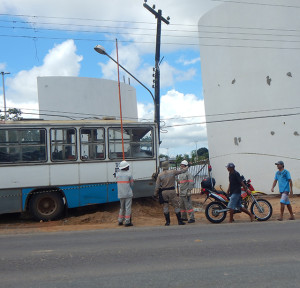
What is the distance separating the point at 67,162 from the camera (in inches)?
447

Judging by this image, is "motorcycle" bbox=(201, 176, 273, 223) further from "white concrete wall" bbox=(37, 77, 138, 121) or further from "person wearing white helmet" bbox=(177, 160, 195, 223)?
"white concrete wall" bbox=(37, 77, 138, 121)

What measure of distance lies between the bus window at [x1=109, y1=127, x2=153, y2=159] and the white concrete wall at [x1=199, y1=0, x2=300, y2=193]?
8.42 meters

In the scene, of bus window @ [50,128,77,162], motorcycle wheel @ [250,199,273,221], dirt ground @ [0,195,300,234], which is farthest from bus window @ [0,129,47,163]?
motorcycle wheel @ [250,199,273,221]

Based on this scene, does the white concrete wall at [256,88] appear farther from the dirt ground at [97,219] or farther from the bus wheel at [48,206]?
the bus wheel at [48,206]

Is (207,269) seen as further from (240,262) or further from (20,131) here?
(20,131)

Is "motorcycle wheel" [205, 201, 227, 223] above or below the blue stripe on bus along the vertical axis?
below

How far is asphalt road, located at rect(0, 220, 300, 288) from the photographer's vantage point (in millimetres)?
4906

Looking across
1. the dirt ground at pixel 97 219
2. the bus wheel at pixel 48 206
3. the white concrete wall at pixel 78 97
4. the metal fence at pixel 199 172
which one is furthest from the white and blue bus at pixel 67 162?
the white concrete wall at pixel 78 97

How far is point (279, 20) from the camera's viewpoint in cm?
1789

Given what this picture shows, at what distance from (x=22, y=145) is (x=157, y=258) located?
663cm

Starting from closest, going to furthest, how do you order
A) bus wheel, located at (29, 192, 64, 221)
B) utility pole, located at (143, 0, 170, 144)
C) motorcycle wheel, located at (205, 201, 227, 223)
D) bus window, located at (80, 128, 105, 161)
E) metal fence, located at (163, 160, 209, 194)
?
motorcycle wheel, located at (205, 201, 227, 223)
bus wheel, located at (29, 192, 64, 221)
bus window, located at (80, 128, 105, 161)
utility pole, located at (143, 0, 170, 144)
metal fence, located at (163, 160, 209, 194)

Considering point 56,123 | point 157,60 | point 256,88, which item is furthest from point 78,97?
point 56,123

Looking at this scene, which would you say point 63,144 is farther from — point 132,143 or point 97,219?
point 97,219

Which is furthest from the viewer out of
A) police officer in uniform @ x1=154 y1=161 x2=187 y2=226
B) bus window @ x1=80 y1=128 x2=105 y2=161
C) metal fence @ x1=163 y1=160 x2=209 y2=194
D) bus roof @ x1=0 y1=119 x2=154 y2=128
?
metal fence @ x1=163 y1=160 x2=209 y2=194
